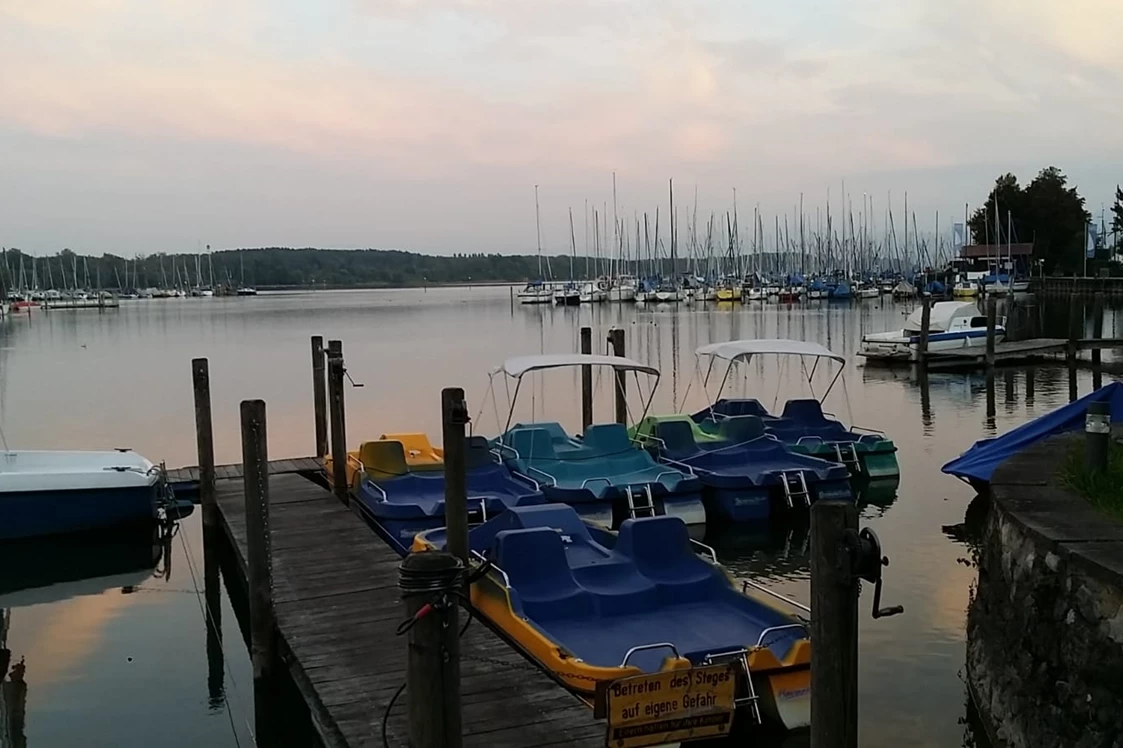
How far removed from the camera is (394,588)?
384 inches

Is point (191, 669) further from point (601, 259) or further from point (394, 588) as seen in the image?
point (601, 259)

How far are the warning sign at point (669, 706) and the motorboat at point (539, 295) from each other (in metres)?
92.2

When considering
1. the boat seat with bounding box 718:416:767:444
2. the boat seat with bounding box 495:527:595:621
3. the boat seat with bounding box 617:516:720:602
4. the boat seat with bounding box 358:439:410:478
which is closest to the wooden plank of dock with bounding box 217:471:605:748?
the boat seat with bounding box 495:527:595:621

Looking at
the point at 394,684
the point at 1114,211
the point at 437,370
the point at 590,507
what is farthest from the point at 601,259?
the point at 394,684

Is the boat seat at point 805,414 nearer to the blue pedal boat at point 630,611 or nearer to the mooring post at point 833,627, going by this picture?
the blue pedal boat at point 630,611

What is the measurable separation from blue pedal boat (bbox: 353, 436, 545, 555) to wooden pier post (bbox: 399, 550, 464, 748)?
7.72m

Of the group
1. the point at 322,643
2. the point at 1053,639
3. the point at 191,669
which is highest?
the point at 1053,639

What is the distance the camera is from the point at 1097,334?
156ft

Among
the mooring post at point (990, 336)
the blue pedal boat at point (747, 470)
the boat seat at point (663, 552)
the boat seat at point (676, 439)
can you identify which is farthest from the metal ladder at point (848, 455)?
the mooring post at point (990, 336)

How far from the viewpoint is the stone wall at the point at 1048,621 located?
5.54 metres

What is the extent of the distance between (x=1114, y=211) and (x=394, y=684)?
9640 centimetres

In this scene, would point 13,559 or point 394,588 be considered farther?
point 13,559

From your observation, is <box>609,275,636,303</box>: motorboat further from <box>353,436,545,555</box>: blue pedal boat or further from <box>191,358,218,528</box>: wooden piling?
<box>191,358,218,528</box>: wooden piling

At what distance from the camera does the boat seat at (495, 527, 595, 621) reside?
8.95 metres
